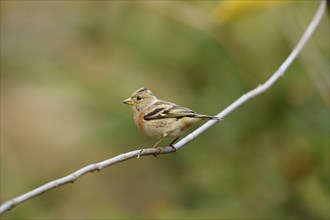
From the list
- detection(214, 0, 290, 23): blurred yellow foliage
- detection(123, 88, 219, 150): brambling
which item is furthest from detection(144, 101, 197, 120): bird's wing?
detection(214, 0, 290, 23): blurred yellow foliage

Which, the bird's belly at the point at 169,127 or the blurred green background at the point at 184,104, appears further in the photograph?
the blurred green background at the point at 184,104

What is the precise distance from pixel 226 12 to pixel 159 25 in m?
0.91

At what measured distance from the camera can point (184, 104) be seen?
3.50 metres

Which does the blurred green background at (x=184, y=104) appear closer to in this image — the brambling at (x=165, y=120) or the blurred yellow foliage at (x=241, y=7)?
the blurred yellow foliage at (x=241, y=7)

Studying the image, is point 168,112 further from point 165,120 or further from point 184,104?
point 184,104

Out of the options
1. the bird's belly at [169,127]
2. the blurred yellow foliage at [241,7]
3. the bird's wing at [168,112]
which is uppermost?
the blurred yellow foliage at [241,7]

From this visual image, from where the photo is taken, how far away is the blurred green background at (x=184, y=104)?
3426 millimetres

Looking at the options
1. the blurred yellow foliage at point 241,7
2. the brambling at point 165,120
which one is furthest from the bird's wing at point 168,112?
the blurred yellow foliage at point 241,7

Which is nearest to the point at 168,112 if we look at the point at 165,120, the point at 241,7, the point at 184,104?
the point at 165,120

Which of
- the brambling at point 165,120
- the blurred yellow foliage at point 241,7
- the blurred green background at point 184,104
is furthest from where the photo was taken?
the blurred green background at point 184,104

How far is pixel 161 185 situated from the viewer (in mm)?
3816

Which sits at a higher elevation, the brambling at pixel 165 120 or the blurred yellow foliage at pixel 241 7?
the blurred yellow foliage at pixel 241 7

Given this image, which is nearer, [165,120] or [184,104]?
[165,120]

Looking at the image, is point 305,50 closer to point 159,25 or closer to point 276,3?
point 276,3
